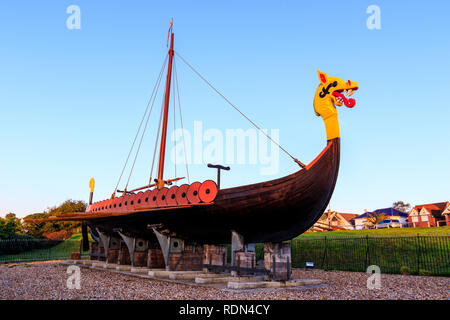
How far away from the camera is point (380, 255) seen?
18.6 metres

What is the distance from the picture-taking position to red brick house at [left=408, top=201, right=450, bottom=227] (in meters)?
45.8

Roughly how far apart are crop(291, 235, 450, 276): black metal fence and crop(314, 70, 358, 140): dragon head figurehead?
763 cm

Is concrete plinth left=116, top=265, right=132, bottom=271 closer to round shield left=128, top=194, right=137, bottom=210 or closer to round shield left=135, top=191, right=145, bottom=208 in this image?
round shield left=128, top=194, right=137, bottom=210

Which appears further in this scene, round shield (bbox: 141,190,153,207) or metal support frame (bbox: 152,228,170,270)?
round shield (bbox: 141,190,153,207)

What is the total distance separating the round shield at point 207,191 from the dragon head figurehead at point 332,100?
426 centimetres

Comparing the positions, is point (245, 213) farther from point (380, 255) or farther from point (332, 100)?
point (380, 255)

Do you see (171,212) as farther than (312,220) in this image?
Yes

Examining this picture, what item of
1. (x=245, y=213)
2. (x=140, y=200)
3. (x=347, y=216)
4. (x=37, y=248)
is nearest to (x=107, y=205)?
(x=140, y=200)

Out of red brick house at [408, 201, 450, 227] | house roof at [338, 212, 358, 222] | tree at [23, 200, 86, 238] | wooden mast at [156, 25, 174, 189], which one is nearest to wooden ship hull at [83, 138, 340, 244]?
wooden mast at [156, 25, 174, 189]

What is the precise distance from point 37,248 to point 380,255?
32.5 meters
